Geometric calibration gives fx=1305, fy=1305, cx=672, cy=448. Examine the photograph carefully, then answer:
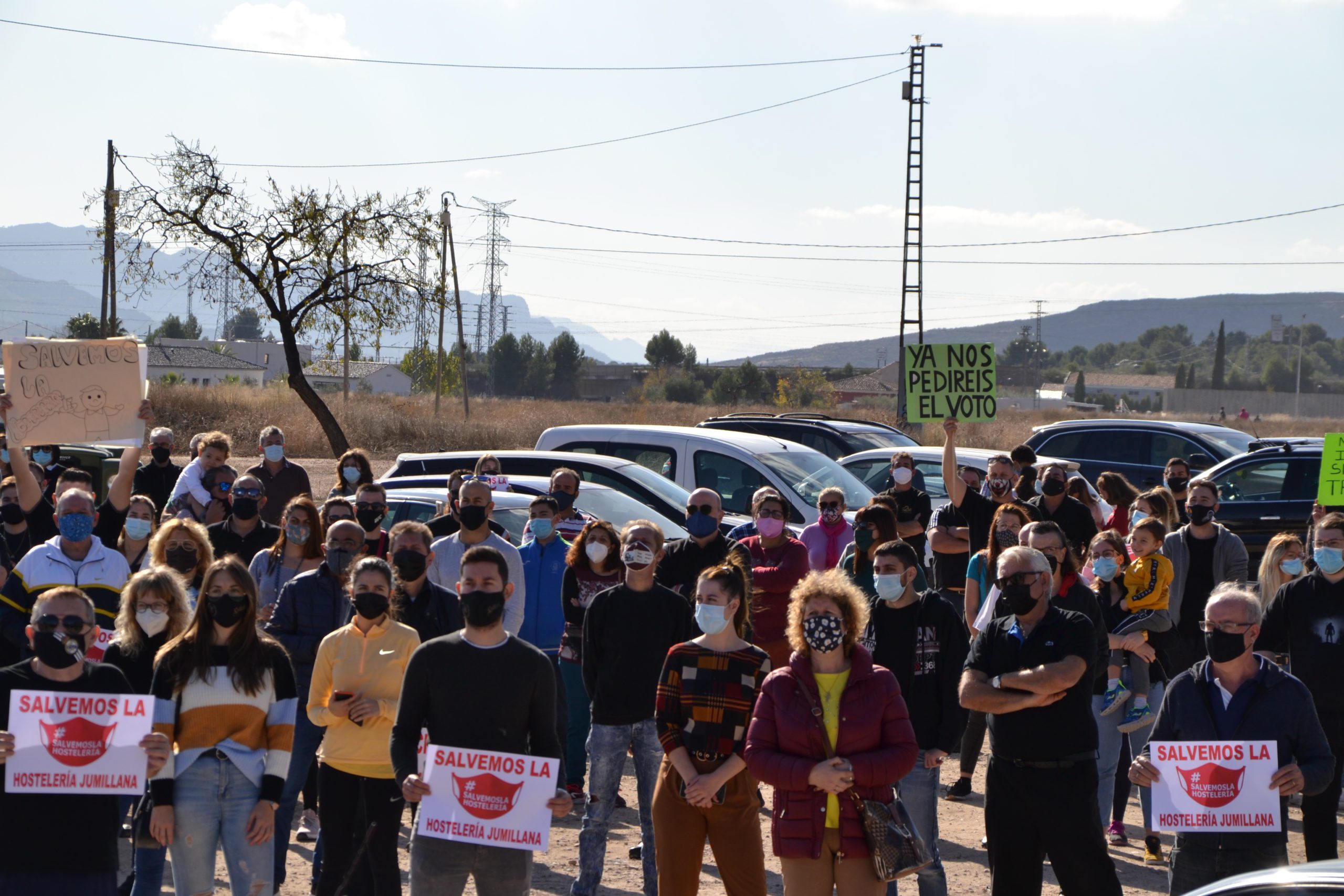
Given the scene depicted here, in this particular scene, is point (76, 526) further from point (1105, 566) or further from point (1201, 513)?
point (1201, 513)

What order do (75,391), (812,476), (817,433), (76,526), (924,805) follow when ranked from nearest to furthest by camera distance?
1. (924,805)
2. (76,526)
3. (75,391)
4. (812,476)
5. (817,433)

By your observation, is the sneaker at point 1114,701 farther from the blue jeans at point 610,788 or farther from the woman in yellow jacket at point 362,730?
the woman in yellow jacket at point 362,730

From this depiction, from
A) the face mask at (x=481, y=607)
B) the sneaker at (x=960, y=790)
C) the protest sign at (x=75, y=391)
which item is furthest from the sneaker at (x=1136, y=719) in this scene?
the protest sign at (x=75, y=391)

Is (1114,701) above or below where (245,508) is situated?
below

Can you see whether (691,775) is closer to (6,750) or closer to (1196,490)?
(6,750)

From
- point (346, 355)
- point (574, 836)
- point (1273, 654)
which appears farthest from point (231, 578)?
point (346, 355)

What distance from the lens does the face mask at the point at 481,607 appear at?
518 cm

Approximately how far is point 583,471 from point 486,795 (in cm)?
786

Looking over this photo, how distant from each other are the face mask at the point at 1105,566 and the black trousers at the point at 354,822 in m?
4.41

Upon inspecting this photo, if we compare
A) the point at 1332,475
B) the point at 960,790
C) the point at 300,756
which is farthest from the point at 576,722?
the point at 1332,475

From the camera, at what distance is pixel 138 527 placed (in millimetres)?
7988

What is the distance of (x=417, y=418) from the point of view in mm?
42594

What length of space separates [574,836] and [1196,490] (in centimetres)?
493

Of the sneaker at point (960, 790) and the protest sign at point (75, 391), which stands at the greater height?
the protest sign at point (75, 391)
